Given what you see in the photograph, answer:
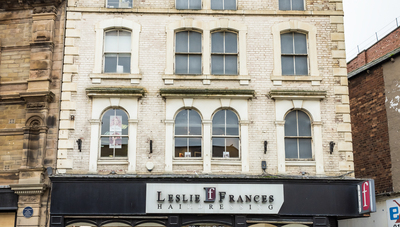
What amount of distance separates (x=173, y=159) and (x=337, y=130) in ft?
18.9

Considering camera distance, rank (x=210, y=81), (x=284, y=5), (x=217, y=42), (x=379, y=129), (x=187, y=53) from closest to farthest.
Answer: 1. (x=210, y=81)
2. (x=187, y=53)
3. (x=217, y=42)
4. (x=284, y=5)
5. (x=379, y=129)

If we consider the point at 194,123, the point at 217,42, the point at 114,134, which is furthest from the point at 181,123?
the point at 217,42

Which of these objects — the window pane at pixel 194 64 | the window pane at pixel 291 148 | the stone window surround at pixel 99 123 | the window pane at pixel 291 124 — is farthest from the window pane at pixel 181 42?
the window pane at pixel 291 148

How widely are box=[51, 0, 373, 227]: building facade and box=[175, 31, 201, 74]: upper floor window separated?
37 millimetres

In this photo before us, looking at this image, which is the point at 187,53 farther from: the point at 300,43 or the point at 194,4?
the point at 300,43

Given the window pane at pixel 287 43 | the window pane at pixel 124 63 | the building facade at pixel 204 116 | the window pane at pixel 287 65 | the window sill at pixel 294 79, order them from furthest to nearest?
the window pane at pixel 287 43
the window pane at pixel 287 65
the window pane at pixel 124 63
the window sill at pixel 294 79
the building facade at pixel 204 116

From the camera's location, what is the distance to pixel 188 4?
16156 millimetres

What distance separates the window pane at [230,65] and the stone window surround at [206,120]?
1059 mm

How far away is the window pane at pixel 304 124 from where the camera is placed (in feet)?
49.8

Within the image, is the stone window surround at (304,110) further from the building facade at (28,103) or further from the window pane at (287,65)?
the building facade at (28,103)

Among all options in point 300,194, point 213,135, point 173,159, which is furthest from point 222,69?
point 300,194

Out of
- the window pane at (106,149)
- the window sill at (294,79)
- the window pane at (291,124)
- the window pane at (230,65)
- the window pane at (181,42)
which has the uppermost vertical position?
the window pane at (181,42)

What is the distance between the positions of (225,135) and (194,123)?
3.79 feet

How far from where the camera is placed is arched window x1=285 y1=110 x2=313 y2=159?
1504cm
